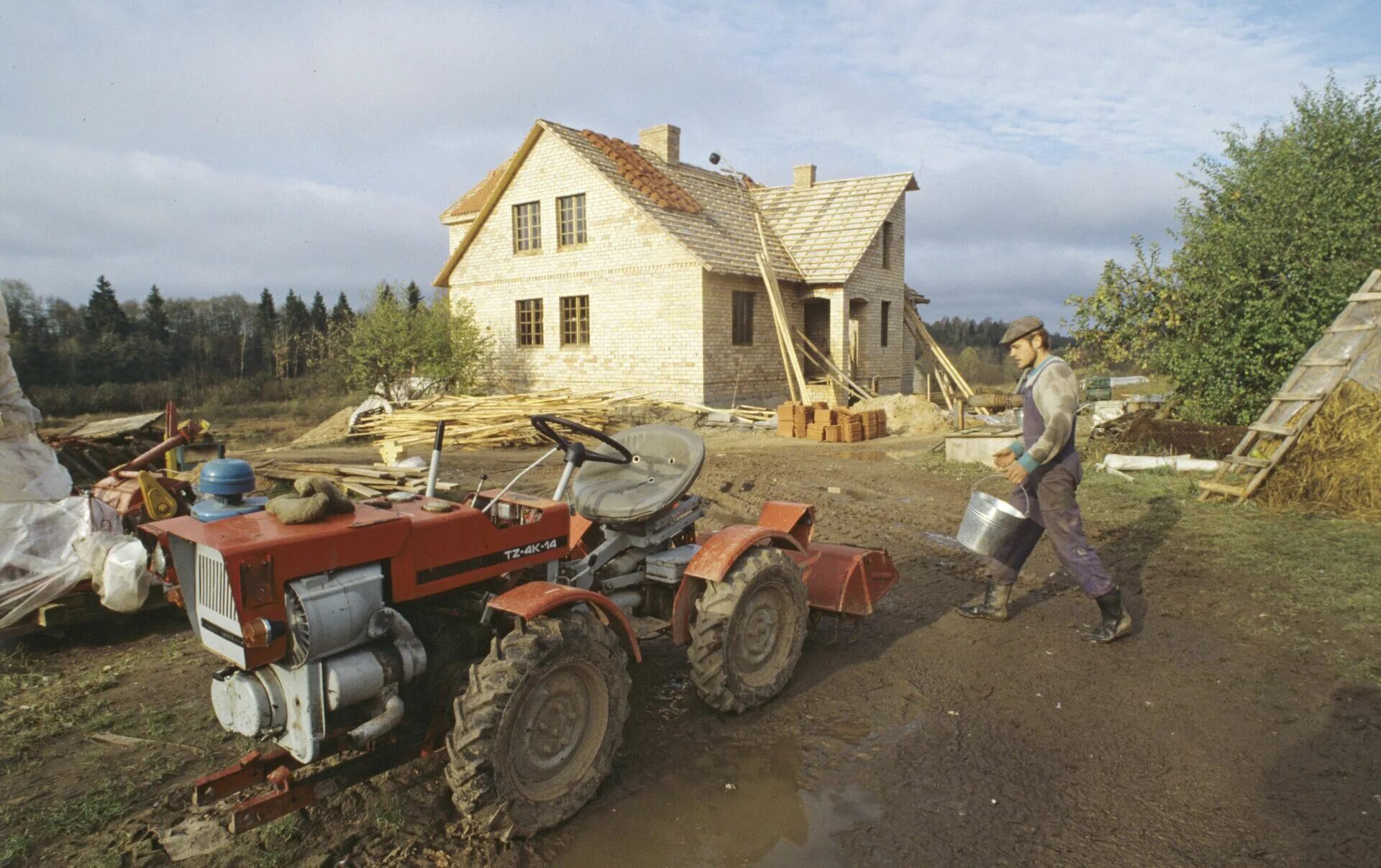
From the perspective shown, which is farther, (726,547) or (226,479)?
(726,547)

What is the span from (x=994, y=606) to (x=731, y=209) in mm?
18919

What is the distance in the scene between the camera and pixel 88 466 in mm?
11688

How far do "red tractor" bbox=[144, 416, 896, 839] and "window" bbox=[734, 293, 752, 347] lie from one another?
Result: 16241mm

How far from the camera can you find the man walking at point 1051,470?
5.16 metres

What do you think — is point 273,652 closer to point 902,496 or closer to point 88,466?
point 902,496

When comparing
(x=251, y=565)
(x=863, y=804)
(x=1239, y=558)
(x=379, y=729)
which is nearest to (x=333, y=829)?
(x=379, y=729)

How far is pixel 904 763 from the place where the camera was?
3.85 m

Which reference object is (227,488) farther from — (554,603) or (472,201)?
(472,201)

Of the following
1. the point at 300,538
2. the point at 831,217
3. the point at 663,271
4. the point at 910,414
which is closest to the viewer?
the point at 300,538

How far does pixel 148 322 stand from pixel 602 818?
43.0m

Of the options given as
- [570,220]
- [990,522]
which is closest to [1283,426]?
[990,522]

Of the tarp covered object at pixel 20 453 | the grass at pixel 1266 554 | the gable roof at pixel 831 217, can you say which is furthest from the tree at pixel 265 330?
the grass at pixel 1266 554

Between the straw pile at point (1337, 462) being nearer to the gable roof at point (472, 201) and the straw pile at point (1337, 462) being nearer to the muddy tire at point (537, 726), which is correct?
the muddy tire at point (537, 726)

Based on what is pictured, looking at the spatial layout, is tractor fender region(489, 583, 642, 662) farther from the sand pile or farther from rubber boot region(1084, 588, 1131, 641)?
the sand pile
